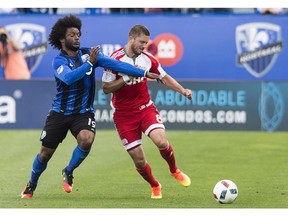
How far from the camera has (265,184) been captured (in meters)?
13.6

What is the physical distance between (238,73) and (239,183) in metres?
12.2

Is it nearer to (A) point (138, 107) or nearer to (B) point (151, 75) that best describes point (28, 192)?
(A) point (138, 107)

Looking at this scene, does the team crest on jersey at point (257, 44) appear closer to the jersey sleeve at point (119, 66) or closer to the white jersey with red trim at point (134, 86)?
the white jersey with red trim at point (134, 86)

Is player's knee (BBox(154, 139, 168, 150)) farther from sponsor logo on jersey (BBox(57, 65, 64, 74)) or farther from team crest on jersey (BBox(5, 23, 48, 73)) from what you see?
team crest on jersey (BBox(5, 23, 48, 73))

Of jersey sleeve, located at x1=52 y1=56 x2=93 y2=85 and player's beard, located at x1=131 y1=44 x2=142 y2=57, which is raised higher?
player's beard, located at x1=131 y1=44 x2=142 y2=57

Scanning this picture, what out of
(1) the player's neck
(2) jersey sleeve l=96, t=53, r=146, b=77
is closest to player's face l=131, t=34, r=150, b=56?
(1) the player's neck

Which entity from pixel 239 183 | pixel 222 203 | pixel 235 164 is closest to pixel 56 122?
pixel 222 203

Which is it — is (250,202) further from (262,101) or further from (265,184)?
(262,101)

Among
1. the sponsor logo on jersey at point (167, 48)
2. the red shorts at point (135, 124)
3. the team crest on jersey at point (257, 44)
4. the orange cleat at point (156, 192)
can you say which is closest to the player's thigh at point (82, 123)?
the red shorts at point (135, 124)

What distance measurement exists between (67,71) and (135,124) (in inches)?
53.4

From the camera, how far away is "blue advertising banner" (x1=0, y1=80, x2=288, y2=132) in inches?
909

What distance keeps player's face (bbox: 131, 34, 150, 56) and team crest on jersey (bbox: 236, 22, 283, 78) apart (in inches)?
548

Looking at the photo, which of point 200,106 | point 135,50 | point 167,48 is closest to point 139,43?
point 135,50

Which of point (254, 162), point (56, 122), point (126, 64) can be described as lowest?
point (254, 162)
